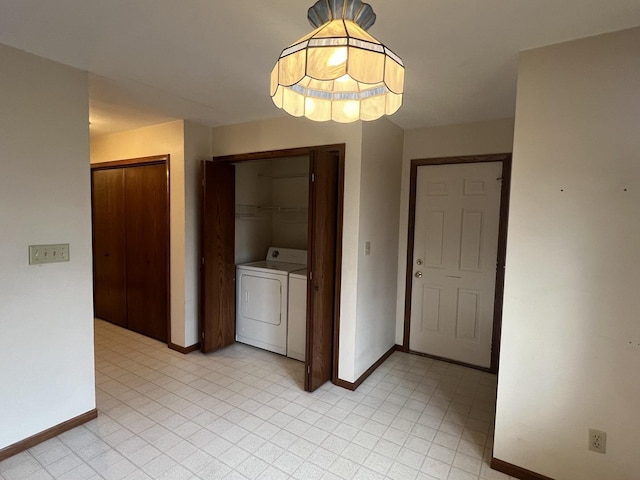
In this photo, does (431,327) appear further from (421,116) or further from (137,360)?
(137,360)

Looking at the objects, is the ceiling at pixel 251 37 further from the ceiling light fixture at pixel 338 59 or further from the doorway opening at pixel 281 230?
the doorway opening at pixel 281 230

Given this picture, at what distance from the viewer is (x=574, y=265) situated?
1.73m

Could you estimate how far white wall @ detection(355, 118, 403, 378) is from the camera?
9.21ft

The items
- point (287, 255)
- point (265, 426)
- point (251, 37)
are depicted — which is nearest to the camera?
point (251, 37)

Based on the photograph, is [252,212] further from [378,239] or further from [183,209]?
[378,239]

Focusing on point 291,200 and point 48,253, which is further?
point 291,200

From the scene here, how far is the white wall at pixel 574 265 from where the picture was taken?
5.32 ft

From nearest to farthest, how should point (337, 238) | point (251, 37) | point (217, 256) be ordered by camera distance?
point (251, 37) → point (337, 238) → point (217, 256)

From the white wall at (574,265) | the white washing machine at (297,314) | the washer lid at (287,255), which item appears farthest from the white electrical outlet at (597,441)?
the washer lid at (287,255)

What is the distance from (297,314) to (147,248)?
1839 mm

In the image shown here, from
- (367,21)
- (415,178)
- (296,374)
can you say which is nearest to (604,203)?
(367,21)

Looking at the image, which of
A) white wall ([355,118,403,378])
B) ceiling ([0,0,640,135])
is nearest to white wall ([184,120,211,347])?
ceiling ([0,0,640,135])

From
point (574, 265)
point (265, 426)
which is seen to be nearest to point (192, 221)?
point (265, 426)

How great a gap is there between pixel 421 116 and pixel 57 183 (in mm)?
2801
